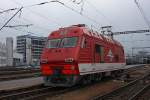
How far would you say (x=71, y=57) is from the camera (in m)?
17.2

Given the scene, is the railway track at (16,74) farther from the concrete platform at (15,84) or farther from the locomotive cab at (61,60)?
the locomotive cab at (61,60)

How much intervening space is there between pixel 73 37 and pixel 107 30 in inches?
1436

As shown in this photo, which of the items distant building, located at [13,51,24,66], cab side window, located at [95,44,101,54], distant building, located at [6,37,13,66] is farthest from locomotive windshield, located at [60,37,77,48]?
distant building, located at [13,51,24,66]

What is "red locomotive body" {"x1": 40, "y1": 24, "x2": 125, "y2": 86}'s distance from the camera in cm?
1717

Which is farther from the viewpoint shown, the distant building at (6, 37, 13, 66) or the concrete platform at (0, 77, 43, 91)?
the distant building at (6, 37, 13, 66)

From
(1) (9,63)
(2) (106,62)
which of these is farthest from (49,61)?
(1) (9,63)

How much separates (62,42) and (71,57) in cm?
171

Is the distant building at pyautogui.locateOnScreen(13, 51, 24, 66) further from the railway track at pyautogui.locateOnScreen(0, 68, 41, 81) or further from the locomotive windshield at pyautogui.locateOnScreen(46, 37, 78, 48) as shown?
the locomotive windshield at pyautogui.locateOnScreen(46, 37, 78, 48)

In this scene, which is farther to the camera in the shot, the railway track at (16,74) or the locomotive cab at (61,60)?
the railway track at (16,74)

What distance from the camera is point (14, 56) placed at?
102 meters

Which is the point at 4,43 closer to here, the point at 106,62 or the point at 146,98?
the point at 106,62

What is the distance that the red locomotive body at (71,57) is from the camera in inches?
676

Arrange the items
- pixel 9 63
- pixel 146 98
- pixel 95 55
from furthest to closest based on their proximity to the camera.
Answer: pixel 9 63, pixel 95 55, pixel 146 98

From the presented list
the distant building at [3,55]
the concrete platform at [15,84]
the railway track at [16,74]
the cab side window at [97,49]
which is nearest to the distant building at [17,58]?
the distant building at [3,55]
